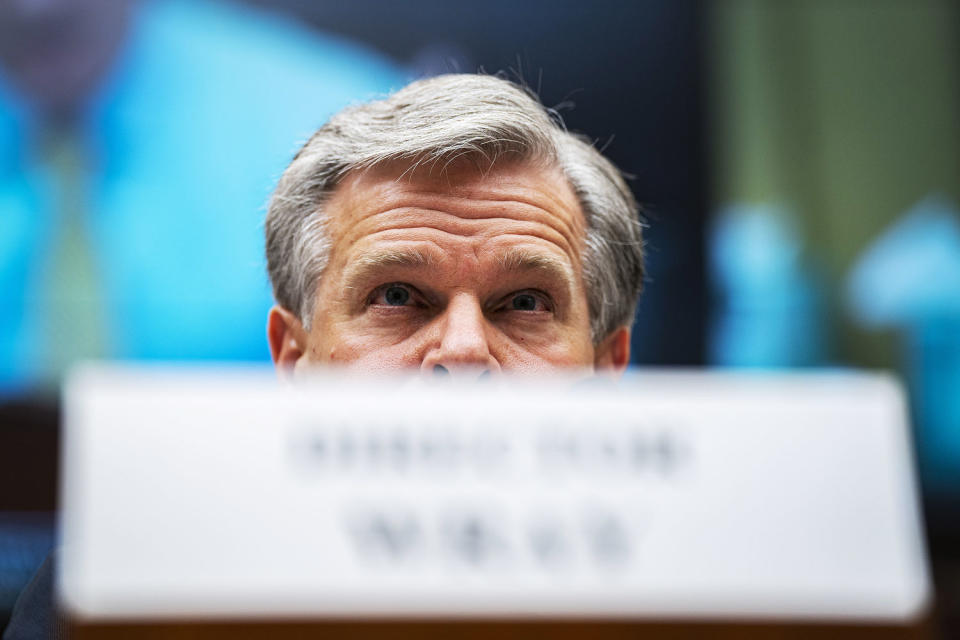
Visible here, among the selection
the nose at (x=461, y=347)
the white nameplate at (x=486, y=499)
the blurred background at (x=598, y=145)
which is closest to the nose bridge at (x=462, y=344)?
the nose at (x=461, y=347)

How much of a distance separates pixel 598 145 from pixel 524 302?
1.51m

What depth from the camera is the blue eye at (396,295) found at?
1.80 meters

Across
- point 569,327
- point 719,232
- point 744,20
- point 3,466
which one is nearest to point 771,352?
point 719,232

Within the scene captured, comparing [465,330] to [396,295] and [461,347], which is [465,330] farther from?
[396,295]

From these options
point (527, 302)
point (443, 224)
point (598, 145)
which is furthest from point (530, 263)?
point (598, 145)

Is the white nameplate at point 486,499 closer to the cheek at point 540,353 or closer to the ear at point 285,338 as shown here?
the cheek at point 540,353

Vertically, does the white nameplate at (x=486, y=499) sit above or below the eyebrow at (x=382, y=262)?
below

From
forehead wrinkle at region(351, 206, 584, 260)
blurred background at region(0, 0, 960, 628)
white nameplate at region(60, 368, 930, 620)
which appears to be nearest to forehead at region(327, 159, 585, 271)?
forehead wrinkle at region(351, 206, 584, 260)

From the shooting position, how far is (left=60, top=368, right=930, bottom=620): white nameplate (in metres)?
0.69

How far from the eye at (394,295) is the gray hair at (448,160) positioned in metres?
0.15

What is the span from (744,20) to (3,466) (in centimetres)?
351

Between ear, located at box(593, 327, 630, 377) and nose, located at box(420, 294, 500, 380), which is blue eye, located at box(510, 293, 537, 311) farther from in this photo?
ear, located at box(593, 327, 630, 377)

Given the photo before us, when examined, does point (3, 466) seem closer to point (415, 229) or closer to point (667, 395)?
point (415, 229)

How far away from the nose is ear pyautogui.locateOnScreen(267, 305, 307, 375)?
35cm
